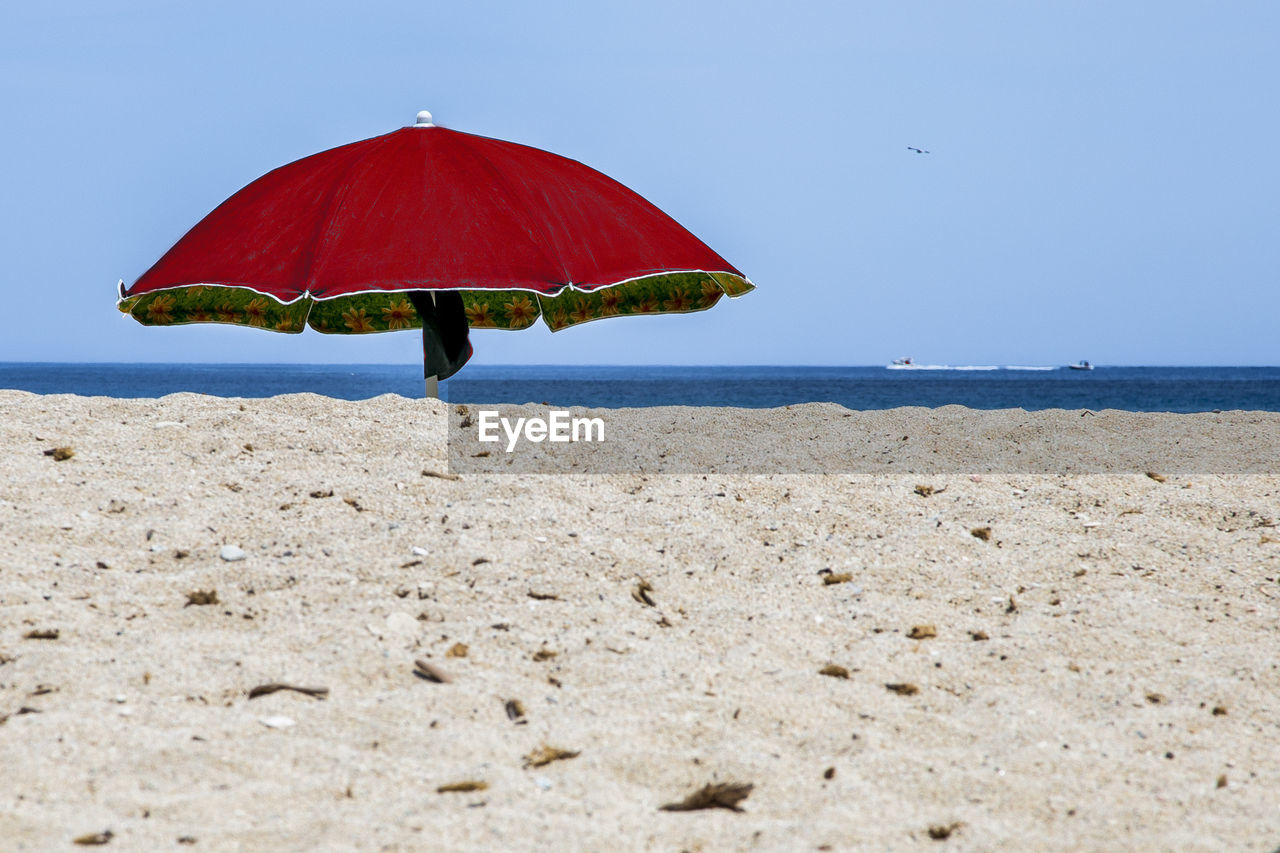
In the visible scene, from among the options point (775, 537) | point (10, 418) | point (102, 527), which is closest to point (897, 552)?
point (775, 537)

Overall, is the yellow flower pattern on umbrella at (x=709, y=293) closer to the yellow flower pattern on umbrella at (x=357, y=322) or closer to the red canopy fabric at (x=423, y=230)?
the red canopy fabric at (x=423, y=230)

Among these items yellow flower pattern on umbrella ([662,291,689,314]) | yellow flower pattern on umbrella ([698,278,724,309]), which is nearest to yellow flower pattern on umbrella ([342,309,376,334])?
yellow flower pattern on umbrella ([662,291,689,314])

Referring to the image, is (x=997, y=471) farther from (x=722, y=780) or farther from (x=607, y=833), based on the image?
(x=607, y=833)

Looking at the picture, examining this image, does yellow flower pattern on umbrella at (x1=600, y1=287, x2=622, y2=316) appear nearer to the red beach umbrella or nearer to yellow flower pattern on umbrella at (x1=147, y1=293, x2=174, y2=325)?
the red beach umbrella

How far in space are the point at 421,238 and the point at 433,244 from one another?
6 centimetres

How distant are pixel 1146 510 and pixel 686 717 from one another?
114 inches

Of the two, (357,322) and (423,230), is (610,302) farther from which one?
(357,322)

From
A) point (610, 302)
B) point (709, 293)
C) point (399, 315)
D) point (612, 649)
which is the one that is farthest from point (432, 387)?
point (612, 649)

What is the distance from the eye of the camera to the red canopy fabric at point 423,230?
3.73m

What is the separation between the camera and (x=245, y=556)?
3344 millimetres

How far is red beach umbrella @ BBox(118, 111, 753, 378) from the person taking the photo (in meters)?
3.76

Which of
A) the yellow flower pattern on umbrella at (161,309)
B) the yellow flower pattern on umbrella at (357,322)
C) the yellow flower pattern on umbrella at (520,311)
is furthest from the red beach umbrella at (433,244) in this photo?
the yellow flower pattern on umbrella at (520,311)

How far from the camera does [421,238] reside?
151 inches

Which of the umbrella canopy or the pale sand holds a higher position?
the umbrella canopy
